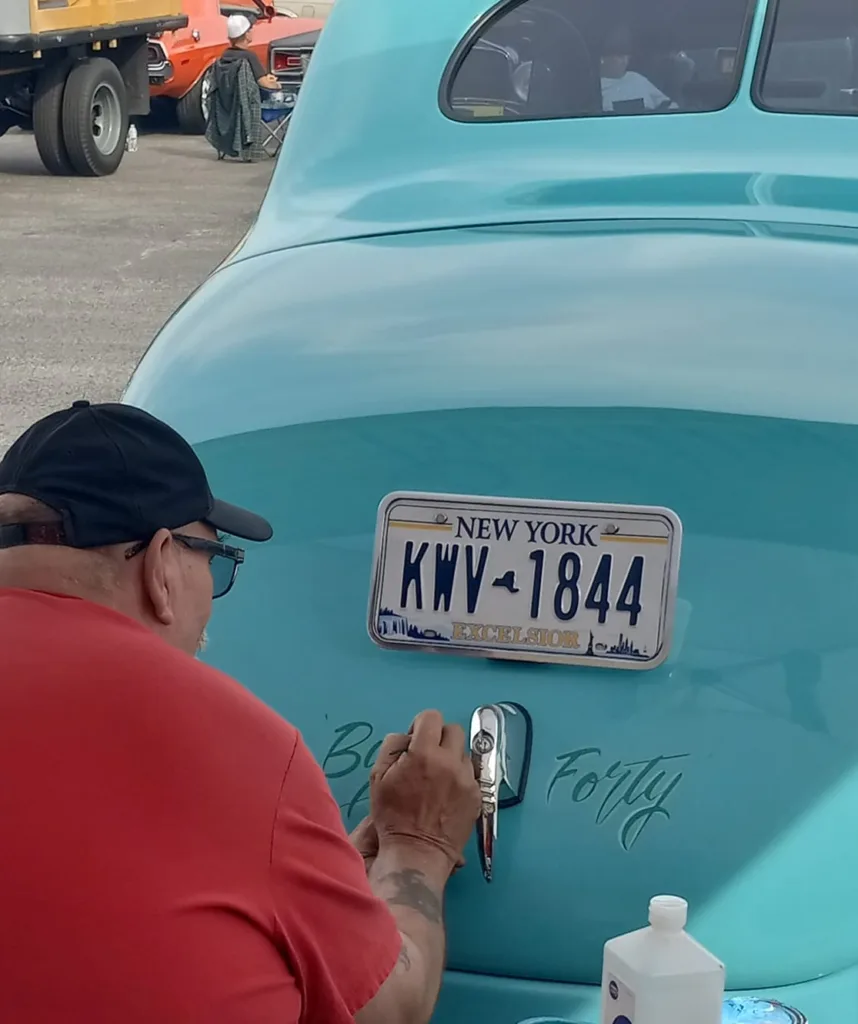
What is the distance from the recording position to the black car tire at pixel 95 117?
1366cm

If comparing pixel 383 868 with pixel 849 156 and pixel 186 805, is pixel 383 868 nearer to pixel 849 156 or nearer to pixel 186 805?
pixel 186 805

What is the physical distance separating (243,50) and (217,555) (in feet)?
50.6

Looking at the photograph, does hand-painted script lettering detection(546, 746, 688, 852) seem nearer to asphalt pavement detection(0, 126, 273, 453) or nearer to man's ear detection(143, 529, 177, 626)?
man's ear detection(143, 529, 177, 626)

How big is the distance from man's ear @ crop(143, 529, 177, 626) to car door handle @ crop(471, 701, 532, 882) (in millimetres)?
450

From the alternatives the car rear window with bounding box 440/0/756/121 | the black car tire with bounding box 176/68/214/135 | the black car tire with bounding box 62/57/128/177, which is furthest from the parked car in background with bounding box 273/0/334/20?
the car rear window with bounding box 440/0/756/121

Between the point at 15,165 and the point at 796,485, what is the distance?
14.4 meters

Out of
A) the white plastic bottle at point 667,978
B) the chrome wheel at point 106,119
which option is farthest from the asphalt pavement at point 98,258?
the white plastic bottle at point 667,978

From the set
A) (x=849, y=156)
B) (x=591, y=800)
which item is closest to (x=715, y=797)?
(x=591, y=800)

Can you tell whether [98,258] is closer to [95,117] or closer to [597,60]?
[95,117]

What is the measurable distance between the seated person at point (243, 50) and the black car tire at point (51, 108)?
244 cm

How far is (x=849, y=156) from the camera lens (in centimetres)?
282

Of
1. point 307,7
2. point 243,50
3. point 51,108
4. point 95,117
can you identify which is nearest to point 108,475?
point 51,108

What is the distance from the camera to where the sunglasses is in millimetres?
1811

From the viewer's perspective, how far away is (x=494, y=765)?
1961 millimetres
